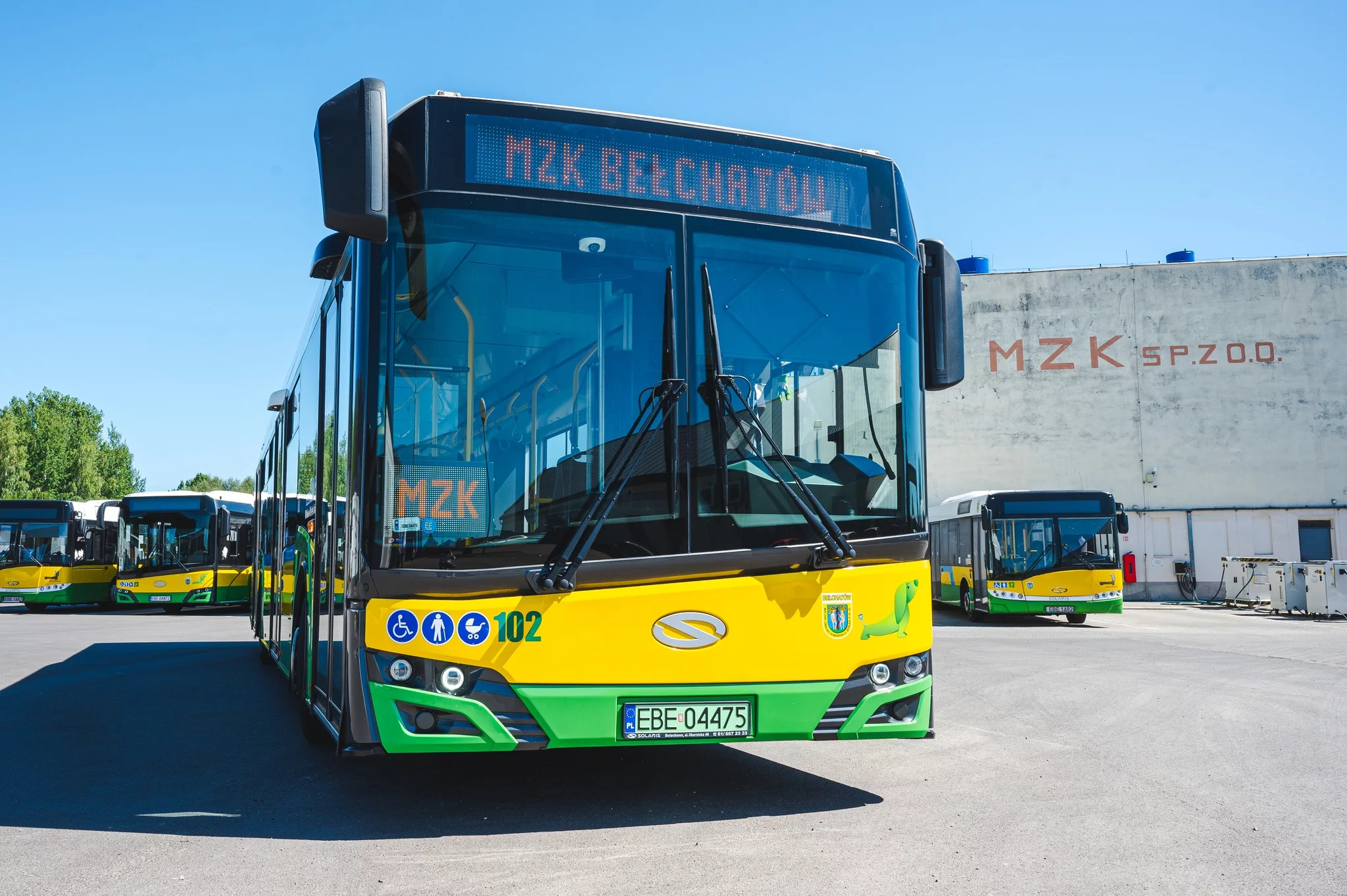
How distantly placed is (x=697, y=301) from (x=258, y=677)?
8963mm

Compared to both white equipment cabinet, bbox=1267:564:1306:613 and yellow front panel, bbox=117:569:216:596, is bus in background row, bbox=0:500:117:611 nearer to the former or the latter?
yellow front panel, bbox=117:569:216:596

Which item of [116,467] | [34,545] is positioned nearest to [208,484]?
[116,467]

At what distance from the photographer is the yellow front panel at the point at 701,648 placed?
16.9ft

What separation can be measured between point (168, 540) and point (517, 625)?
2401cm

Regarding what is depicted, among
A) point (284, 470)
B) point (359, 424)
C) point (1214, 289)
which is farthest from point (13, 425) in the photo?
point (359, 424)

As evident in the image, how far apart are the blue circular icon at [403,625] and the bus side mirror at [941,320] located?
3.02 metres

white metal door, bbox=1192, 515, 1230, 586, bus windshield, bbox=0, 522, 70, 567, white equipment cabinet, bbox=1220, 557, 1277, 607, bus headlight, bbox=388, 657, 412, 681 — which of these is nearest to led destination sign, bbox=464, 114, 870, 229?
bus headlight, bbox=388, 657, 412, 681

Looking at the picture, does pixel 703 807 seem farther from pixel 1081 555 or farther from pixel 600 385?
pixel 1081 555

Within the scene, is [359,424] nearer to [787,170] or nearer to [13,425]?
[787,170]

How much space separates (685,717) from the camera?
5.39 meters

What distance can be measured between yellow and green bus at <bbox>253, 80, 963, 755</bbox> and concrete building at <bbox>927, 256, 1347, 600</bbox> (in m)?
35.1

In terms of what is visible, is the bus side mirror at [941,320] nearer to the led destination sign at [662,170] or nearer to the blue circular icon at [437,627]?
the led destination sign at [662,170]

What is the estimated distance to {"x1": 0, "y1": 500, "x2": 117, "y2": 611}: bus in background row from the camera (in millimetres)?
29516

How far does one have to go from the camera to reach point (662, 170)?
5.85 metres
